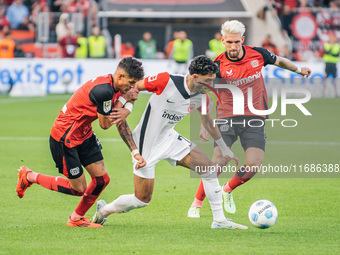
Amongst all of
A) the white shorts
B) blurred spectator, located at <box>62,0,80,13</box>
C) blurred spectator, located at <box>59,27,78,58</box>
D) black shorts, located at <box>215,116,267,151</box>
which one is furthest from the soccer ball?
blurred spectator, located at <box>62,0,80,13</box>

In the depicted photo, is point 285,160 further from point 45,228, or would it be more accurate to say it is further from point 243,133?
point 45,228

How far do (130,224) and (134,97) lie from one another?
5.18ft

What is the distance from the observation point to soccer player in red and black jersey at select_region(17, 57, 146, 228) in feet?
23.1

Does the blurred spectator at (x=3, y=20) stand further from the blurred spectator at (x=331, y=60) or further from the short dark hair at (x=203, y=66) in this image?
the short dark hair at (x=203, y=66)

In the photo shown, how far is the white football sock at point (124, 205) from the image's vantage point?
7438mm

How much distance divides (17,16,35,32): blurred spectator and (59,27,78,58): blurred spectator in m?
3.32

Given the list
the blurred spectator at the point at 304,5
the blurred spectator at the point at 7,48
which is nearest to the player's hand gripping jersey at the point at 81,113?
the blurred spectator at the point at 7,48

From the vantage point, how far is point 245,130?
338 inches

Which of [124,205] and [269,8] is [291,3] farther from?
[124,205]

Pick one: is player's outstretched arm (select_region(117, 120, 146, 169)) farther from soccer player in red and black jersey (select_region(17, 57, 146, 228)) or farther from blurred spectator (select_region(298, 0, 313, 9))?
blurred spectator (select_region(298, 0, 313, 9))

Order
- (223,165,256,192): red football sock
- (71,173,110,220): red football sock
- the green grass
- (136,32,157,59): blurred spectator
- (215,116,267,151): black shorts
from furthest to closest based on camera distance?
(136,32,157,59): blurred spectator → (215,116,267,151): black shorts → (223,165,256,192): red football sock → (71,173,110,220): red football sock → the green grass

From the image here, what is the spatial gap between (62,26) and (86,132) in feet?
71.9

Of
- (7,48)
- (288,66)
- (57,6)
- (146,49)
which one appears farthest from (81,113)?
(57,6)

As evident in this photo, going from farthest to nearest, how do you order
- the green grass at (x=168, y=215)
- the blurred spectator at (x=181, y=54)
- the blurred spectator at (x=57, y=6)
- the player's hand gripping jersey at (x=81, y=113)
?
the blurred spectator at (x=57, y=6), the blurred spectator at (x=181, y=54), the player's hand gripping jersey at (x=81, y=113), the green grass at (x=168, y=215)
